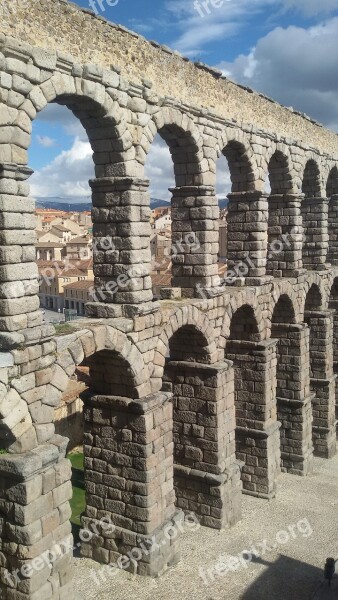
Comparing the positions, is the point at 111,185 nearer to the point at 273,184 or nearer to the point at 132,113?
the point at 132,113

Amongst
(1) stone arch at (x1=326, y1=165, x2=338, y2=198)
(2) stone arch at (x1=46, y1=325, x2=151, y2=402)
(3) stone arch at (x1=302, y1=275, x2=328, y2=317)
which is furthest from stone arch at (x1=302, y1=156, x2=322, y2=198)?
(2) stone arch at (x1=46, y1=325, x2=151, y2=402)

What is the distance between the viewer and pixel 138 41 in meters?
12.3

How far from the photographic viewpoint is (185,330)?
15.0m

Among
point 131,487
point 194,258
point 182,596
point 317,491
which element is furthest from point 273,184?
point 182,596

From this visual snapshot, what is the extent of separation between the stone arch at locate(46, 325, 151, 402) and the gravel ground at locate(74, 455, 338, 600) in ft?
14.2

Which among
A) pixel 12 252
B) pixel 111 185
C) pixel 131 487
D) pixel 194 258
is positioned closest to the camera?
pixel 12 252

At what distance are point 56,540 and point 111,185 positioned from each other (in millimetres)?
7113

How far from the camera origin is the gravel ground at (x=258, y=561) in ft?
41.9

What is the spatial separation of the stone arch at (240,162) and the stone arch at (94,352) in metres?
7.29

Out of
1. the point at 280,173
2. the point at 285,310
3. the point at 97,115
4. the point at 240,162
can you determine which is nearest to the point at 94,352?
the point at 97,115

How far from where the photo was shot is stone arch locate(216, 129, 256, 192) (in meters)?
16.5

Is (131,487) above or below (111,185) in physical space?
below

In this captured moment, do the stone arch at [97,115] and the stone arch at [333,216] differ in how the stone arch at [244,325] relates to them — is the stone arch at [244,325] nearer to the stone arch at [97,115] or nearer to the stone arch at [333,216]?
the stone arch at [97,115]

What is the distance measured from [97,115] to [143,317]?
4.36m
